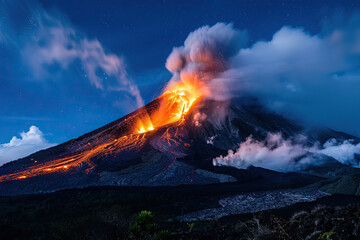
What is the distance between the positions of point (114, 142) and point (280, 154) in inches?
2327

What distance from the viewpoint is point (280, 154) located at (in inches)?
3095

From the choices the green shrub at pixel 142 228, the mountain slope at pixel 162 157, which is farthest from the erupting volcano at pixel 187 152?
the green shrub at pixel 142 228

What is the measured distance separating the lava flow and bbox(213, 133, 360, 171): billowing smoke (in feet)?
96.0

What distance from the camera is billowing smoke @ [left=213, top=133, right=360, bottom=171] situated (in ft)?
224

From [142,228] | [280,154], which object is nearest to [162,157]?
[280,154]

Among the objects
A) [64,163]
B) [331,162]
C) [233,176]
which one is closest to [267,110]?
[331,162]

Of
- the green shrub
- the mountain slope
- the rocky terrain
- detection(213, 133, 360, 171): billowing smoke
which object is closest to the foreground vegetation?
the green shrub

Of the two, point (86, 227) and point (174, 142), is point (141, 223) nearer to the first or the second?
point (86, 227)

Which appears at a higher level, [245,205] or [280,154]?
[245,205]

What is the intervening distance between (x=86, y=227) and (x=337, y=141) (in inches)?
5038

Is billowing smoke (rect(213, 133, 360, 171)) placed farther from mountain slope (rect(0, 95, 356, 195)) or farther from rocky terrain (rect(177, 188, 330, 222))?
rocky terrain (rect(177, 188, 330, 222))

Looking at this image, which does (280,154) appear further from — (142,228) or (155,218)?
(142,228)

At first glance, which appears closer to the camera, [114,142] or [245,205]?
[245,205]

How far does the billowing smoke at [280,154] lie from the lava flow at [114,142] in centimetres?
2925
